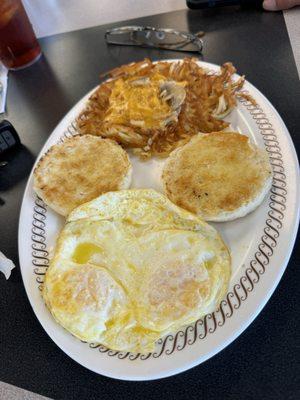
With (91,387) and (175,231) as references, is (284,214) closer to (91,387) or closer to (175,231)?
(175,231)

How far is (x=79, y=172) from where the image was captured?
4.44ft

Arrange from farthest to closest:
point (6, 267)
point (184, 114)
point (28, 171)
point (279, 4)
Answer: point (279, 4) < point (28, 171) < point (184, 114) < point (6, 267)

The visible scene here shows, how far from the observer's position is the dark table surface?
96 centimetres

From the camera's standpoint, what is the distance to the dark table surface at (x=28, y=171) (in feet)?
3.14

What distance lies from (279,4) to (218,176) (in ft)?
4.37

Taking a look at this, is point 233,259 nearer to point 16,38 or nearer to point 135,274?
point 135,274

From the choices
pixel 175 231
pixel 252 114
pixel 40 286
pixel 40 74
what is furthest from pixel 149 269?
pixel 40 74

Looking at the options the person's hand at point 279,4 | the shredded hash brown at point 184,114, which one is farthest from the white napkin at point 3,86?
the person's hand at point 279,4

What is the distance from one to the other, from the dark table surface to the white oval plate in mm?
97

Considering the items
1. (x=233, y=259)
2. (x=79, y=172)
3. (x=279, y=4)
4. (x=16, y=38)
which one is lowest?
(x=233, y=259)

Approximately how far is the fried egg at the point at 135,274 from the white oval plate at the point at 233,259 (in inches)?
2.0

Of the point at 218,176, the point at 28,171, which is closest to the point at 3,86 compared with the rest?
the point at 28,171

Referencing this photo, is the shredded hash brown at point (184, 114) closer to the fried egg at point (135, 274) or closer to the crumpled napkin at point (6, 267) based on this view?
the fried egg at point (135, 274)

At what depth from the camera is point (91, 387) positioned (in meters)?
1.01
